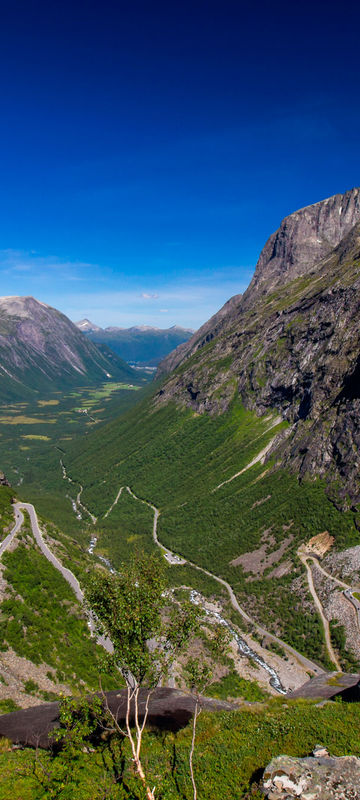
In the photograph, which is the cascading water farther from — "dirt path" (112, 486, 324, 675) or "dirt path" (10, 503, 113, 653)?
"dirt path" (10, 503, 113, 653)

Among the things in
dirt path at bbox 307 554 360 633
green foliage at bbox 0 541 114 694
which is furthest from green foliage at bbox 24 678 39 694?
dirt path at bbox 307 554 360 633

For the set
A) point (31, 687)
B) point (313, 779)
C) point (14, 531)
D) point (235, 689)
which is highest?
point (313, 779)

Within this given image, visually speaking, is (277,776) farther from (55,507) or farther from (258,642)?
(55,507)

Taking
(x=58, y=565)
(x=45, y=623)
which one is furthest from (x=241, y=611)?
(x=45, y=623)

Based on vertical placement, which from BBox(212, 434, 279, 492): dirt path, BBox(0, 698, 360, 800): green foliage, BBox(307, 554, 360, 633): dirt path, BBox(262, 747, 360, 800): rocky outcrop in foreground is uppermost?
BBox(262, 747, 360, 800): rocky outcrop in foreground

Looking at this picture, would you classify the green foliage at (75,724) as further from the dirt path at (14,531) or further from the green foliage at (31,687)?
the dirt path at (14,531)

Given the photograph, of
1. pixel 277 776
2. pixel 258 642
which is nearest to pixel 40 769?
pixel 277 776

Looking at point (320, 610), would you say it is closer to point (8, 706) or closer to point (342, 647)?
point (342, 647)

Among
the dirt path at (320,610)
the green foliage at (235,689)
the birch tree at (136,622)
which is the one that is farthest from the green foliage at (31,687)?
the dirt path at (320,610)

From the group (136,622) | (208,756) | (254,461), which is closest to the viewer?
(136,622)
